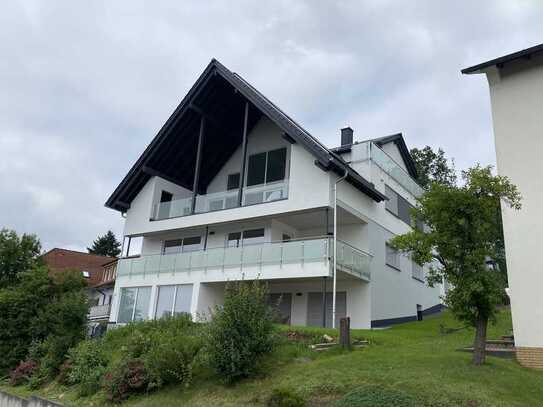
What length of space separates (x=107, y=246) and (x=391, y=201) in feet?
179

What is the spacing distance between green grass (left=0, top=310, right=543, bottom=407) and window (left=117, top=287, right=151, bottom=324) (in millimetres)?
9573

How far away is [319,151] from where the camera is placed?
1994 cm

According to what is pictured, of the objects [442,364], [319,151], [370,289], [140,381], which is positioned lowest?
[140,381]

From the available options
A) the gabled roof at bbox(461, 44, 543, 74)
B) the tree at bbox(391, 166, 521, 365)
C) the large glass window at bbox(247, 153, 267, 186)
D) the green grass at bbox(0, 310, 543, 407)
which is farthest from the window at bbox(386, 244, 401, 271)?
the tree at bbox(391, 166, 521, 365)

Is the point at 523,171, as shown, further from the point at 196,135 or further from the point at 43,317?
the point at 43,317

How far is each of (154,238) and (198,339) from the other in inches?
591

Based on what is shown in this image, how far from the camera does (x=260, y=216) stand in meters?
22.0

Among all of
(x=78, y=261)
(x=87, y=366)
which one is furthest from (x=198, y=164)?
(x=78, y=261)

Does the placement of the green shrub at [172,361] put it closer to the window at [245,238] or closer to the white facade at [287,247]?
the white facade at [287,247]

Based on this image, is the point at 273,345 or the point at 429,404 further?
the point at 273,345

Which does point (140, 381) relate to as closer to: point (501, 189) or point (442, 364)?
point (442, 364)

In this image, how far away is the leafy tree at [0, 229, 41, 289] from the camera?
2427 centimetres

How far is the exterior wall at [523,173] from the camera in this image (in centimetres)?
1252

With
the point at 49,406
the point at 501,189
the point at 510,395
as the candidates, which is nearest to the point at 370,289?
the point at 501,189
